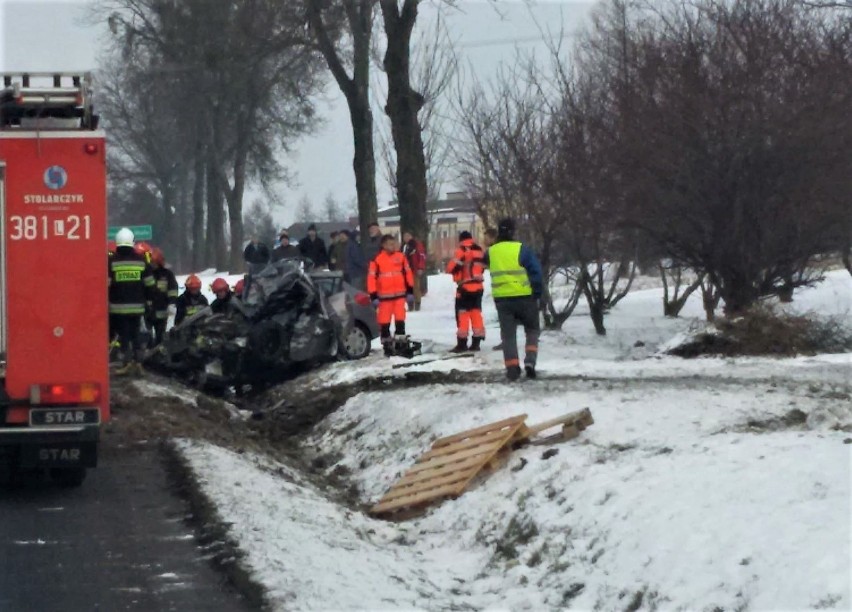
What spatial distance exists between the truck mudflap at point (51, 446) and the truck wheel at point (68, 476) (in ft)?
1.75

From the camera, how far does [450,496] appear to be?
11273 mm

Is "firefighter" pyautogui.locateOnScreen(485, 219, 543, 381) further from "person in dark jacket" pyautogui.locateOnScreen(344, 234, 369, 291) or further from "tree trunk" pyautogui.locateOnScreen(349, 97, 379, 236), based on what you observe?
"tree trunk" pyautogui.locateOnScreen(349, 97, 379, 236)

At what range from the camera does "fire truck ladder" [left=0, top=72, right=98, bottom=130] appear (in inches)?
448

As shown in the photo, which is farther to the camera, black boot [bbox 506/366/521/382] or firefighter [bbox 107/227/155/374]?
firefighter [bbox 107/227/155/374]

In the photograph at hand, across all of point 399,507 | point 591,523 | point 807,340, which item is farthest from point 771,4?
point 591,523

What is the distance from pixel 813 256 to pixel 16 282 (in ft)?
43.9

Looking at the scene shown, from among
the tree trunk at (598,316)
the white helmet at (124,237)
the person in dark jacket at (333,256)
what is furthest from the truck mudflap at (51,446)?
the person in dark jacket at (333,256)

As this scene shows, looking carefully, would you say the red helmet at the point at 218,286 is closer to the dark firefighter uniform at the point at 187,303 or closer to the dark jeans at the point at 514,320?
the dark firefighter uniform at the point at 187,303

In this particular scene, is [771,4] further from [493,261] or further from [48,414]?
[48,414]

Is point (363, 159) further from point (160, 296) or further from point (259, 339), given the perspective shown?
point (259, 339)

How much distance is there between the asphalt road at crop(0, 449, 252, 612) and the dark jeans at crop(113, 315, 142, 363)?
5513 millimetres

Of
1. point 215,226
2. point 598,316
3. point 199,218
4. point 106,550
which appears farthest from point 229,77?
point 199,218

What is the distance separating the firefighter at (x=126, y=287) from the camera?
17.7 meters

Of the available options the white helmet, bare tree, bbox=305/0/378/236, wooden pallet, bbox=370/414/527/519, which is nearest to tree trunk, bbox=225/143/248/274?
bare tree, bbox=305/0/378/236
